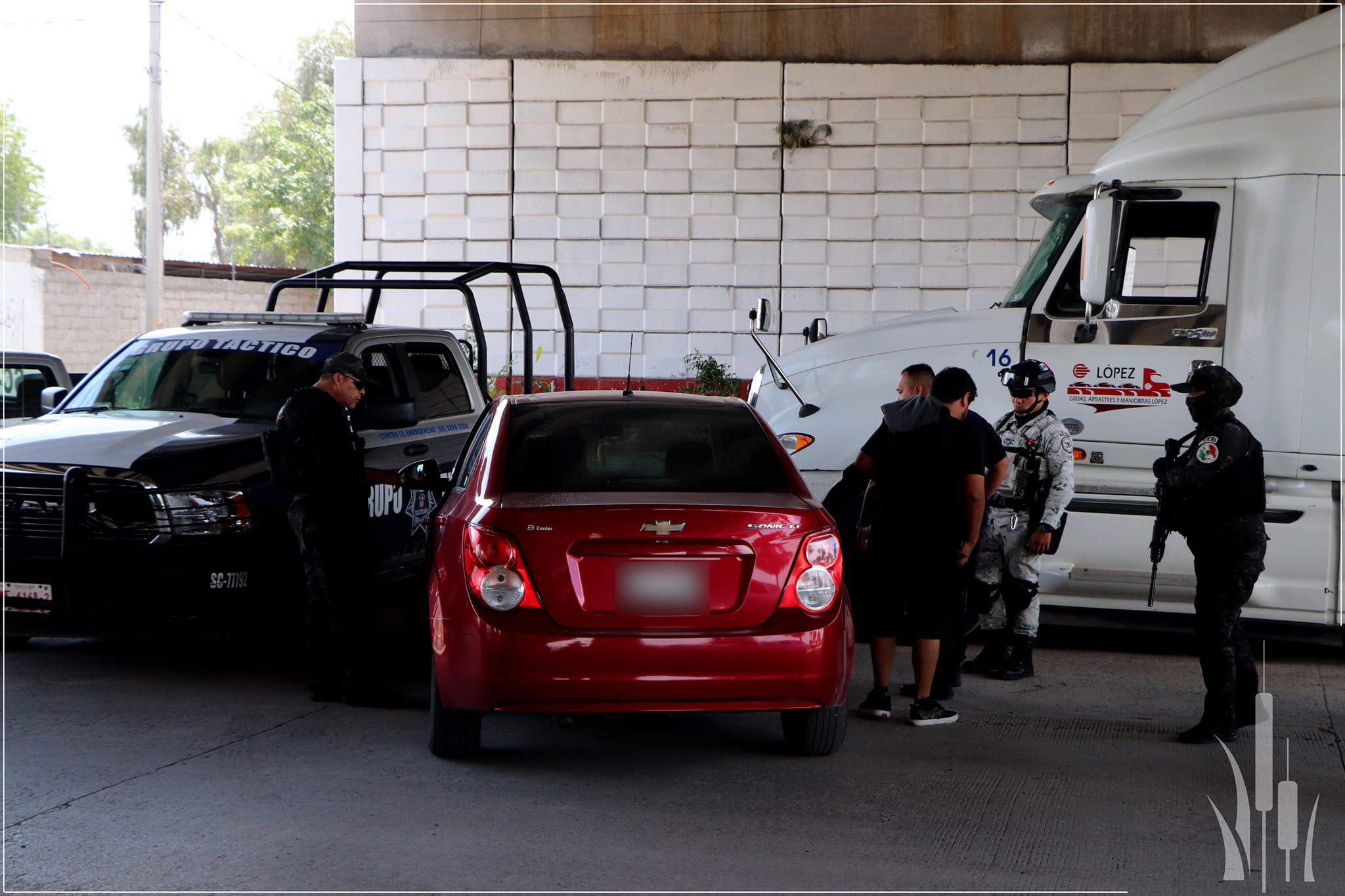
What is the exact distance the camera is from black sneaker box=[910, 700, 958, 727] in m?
6.30

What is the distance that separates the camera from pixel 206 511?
6582 mm

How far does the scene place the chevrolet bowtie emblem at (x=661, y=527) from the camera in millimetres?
4879

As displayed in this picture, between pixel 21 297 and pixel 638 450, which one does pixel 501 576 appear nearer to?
pixel 638 450

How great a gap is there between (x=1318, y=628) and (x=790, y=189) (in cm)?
931

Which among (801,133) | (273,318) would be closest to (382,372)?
(273,318)

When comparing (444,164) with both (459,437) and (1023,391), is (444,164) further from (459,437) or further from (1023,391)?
(1023,391)

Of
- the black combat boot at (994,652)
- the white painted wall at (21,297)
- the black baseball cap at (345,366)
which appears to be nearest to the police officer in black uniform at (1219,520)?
the black combat boot at (994,652)

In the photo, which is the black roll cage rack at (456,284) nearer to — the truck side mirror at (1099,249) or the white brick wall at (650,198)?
the truck side mirror at (1099,249)

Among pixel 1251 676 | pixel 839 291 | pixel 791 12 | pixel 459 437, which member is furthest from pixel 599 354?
pixel 1251 676

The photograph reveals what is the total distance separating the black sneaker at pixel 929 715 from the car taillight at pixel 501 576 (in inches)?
91.7

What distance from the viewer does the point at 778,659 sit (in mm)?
4949

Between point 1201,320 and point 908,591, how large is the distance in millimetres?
2939

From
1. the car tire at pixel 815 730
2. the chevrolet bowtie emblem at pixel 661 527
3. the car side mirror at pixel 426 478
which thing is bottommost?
the car tire at pixel 815 730

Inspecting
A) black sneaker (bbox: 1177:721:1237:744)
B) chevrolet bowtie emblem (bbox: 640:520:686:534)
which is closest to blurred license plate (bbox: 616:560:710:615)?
chevrolet bowtie emblem (bbox: 640:520:686:534)
